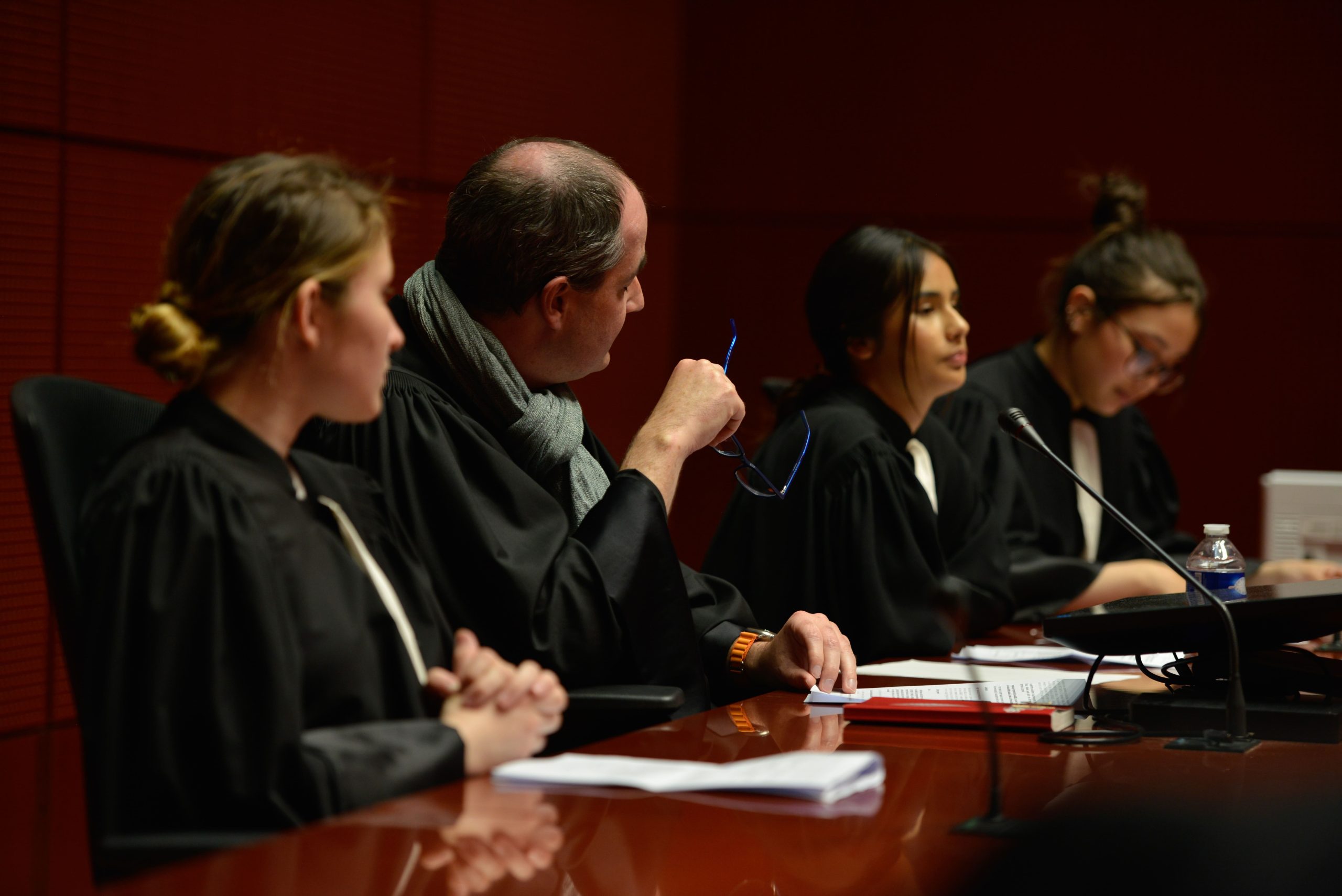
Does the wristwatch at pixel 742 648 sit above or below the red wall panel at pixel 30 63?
below

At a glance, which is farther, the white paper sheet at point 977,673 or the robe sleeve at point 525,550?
the white paper sheet at point 977,673

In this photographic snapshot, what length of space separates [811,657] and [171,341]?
1.05 meters

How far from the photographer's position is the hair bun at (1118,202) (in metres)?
4.05

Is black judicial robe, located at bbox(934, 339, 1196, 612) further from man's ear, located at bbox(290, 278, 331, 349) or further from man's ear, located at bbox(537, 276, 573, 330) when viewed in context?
man's ear, located at bbox(290, 278, 331, 349)

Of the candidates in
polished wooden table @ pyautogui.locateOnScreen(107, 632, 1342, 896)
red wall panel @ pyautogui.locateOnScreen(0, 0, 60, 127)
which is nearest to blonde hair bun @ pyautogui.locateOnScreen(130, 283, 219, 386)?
polished wooden table @ pyautogui.locateOnScreen(107, 632, 1342, 896)

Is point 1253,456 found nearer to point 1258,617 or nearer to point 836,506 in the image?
point 836,506

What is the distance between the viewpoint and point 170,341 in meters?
1.38

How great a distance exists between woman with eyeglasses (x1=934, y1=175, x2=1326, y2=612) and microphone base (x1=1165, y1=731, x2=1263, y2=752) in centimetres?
193

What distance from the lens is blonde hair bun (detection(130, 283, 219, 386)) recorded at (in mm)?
1375

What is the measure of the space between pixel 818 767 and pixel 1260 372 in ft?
14.3

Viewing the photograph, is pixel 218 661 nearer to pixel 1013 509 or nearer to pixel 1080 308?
pixel 1013 509

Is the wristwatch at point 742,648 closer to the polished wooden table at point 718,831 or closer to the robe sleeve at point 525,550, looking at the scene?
the robe sleeve at point 525,550

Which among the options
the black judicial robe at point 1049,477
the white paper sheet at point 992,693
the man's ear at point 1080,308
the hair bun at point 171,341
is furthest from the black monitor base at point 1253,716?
the man's ear at point 1080,308

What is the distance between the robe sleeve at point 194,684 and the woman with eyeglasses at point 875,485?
1.64 meters
